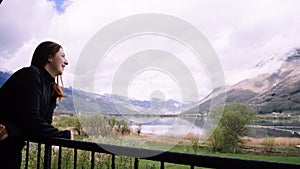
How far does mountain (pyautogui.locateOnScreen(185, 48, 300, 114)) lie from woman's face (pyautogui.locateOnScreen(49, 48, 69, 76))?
2.85 metres

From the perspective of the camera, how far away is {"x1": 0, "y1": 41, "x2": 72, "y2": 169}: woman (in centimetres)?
94

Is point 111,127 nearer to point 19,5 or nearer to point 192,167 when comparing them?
point 19,5

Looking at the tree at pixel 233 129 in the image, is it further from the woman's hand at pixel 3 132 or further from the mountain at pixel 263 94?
the woman's hand at pixel 3 132

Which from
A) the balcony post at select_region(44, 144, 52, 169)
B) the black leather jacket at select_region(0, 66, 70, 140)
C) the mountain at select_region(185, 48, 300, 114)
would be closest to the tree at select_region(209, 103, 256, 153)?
the mountain at select_region(185, 48, 300, 114)

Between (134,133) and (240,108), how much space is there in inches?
87.9

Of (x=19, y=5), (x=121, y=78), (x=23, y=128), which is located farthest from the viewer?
(x=19, y=5)

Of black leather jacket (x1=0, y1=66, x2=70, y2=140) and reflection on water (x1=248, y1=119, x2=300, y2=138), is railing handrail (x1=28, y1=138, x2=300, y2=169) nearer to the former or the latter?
black leather jacket (x1=0, y1=66, x2=70, y2=140)

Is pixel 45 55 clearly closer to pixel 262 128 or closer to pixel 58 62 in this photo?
pixel 58 62

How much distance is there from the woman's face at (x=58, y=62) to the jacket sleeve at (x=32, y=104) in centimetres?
13

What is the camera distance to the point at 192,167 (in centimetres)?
64

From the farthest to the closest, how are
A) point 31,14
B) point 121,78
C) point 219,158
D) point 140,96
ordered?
1. point 31,14
2. point 140,96
3. point 121,78
4. point 219,158

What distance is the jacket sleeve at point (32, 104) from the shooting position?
3.04 ft

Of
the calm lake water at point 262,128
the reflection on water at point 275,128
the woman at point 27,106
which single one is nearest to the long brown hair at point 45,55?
the woman at point 27,106

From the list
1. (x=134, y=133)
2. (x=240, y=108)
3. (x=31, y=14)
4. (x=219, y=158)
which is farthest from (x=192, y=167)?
(x=240, y=108)
